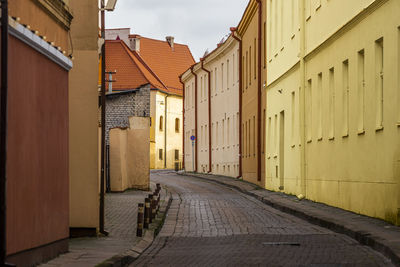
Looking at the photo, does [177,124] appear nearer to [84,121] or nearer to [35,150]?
[84,121]

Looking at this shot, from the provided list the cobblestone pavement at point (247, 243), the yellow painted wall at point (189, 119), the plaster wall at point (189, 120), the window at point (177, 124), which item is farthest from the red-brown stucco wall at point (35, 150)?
the window at point (177, 124)

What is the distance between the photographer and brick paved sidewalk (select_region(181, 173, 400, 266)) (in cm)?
1362

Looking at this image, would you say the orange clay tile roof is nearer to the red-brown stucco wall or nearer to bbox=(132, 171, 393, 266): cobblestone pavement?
bbox=(132, 171, 393, 266): cobblestone pavement

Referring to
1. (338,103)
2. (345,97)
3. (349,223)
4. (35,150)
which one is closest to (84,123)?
(35,150)

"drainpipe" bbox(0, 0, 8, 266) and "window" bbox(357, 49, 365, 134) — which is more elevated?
"window" bbox(357, 49, 365, 134)

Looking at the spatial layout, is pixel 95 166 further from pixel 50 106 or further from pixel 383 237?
pixel 383 237

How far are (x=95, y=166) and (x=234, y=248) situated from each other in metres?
2.78

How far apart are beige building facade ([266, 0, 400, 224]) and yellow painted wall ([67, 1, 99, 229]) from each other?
214 inches

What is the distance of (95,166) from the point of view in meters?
15.6

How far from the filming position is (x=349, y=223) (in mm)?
17406

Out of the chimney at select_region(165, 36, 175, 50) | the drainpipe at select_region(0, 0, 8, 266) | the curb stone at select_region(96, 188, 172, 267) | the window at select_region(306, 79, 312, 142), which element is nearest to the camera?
the drainpipe at select_region(0, 0, 8, 266)

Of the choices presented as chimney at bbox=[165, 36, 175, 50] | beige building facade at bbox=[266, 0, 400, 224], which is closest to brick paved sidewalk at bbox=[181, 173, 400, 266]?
beige building facade at bbox=[266, 0, 400, 224]

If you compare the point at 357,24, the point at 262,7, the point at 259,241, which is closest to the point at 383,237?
the point at 259,241

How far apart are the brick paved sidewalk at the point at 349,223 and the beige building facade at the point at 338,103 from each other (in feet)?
1.24
